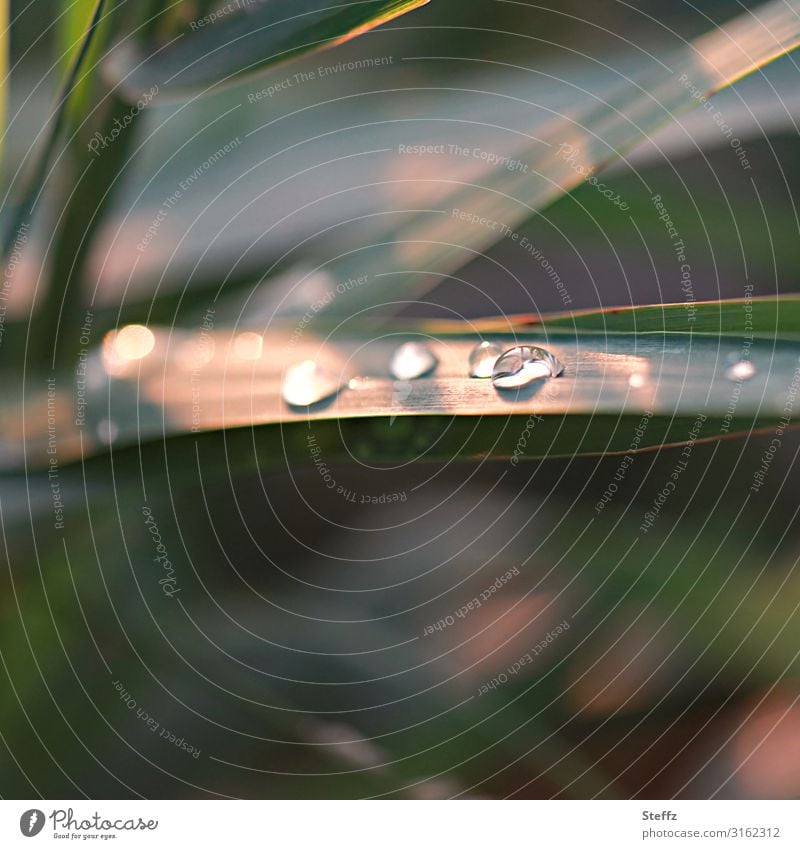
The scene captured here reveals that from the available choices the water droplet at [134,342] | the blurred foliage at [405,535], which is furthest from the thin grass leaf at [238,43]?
the water droplet at [134,342]

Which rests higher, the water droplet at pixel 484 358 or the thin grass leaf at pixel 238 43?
the thin grass leaf at pixel 238 43

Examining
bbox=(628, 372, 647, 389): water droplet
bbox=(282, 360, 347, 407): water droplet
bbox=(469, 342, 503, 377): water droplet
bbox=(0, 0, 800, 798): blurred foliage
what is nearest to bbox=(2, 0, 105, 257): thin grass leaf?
bbox=(0, 0, 800, 798): blurred foliage

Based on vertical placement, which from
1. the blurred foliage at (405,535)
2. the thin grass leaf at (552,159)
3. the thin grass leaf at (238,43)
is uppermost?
the thin grass leaf at (238,43)

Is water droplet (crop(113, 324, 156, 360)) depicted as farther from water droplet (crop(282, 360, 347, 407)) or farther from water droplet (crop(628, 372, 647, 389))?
water droplet (crop(628, 372, 647, 389))

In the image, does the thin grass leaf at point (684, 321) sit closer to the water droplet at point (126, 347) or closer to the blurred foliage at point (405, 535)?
the blurred foliage at point (405, 535)

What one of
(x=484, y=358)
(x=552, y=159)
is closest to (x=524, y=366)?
(x=484, y=358)
